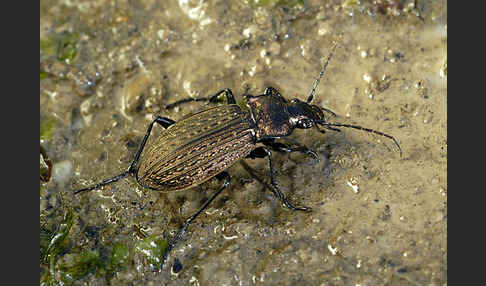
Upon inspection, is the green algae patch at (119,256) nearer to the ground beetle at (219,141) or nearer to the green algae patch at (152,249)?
the green algae patch at (152,249)

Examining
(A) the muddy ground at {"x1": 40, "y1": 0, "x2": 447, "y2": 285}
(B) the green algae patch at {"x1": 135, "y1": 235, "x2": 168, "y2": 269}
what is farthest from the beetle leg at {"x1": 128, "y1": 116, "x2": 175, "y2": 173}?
(B) the green algae patch at {"x1": 135, "y1": 235, "x2": 168, "y2": 269}

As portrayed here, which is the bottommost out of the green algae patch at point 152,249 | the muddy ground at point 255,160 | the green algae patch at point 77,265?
the green algae patch at point 77,265

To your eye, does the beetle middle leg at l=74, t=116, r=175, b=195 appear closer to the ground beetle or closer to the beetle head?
the ground beetle

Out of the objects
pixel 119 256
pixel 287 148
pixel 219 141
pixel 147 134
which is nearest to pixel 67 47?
pixel 147 134

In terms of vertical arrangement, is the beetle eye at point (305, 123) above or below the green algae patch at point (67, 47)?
below

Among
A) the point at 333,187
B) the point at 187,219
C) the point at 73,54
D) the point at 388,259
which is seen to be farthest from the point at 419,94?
the point at 73,54

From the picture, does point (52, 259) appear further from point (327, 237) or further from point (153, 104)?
point (327, 237)

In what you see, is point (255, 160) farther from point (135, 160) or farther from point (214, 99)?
point (135, 160)

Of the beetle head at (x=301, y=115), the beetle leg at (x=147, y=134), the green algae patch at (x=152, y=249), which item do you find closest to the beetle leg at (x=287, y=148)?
the beetle head at (x=301, y=115)
